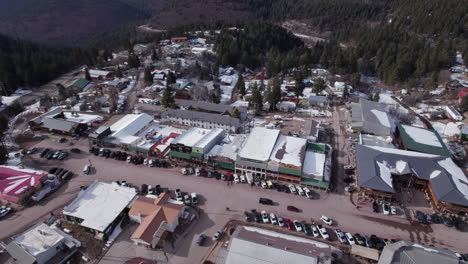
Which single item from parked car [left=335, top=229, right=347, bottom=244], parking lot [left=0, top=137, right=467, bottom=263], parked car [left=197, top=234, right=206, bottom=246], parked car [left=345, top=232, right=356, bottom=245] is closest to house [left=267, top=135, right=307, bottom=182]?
parking lot [left=0, top=137, right=467, bottom=263]

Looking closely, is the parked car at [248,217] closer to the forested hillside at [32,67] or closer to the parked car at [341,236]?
the parked car at [341,236]

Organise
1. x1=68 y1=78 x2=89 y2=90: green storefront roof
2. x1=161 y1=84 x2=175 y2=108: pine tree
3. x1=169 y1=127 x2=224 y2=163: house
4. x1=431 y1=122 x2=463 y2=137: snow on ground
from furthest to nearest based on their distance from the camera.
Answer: x1=68 y1=78 x2=89 y2=90: green storefront roof
x1=161 y1=84 x2=175 y2=108: pine tree
x1=431 y1=122 x2=463 y2=137: snow on ground
x1=169 y1=127 x2=224 y2=163: house

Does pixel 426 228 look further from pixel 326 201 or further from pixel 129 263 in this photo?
pixel 129 263

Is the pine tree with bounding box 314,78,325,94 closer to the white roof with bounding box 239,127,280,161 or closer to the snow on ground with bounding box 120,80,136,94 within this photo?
the white roof with bounding box 239,127,280,161

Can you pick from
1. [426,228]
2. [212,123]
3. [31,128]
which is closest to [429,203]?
[426,228]

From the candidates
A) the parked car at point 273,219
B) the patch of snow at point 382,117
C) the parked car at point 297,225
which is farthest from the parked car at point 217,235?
the patch of snow at point 382,117

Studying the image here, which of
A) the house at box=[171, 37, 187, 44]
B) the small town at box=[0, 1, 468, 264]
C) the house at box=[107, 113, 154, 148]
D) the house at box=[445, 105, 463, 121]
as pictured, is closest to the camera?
the small town at box=[0, 1, 468, 264]

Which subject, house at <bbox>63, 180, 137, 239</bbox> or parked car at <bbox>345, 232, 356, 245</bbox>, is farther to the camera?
house at <bbox>63, 180, 137, 239</bbox>
